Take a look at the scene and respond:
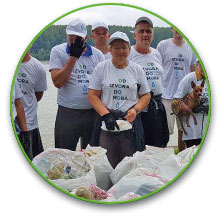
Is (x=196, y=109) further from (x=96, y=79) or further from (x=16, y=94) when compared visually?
(x=16, y=94)

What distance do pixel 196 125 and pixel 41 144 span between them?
62cm

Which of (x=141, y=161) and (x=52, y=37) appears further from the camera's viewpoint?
(x=141, y=161)

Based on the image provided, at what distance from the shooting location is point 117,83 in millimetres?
1691

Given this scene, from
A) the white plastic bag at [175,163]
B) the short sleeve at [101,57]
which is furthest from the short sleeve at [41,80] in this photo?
the white plastic bag at [175,163]

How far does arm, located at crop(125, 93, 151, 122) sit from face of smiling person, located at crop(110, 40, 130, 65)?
0.16 meters

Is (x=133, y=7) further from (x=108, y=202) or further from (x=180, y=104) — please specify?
(x=108, y=202)

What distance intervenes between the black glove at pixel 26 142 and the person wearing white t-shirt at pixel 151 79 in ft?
1.51

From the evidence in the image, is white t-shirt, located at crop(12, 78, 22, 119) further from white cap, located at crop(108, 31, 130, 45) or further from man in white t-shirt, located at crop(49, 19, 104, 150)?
white cap, located at crop(108, 31, 130, 45)

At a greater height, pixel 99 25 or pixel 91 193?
pixel 99 25

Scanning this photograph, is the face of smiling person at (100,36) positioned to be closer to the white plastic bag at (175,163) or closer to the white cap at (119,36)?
the white cap at (119,36)

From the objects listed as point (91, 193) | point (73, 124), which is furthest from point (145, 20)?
point (91, 193)

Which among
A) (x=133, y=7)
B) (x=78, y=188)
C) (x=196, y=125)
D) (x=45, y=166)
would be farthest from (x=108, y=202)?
(x=133, y=7)

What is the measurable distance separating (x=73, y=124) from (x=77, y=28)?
0.37m

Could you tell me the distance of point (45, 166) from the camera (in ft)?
5.74
